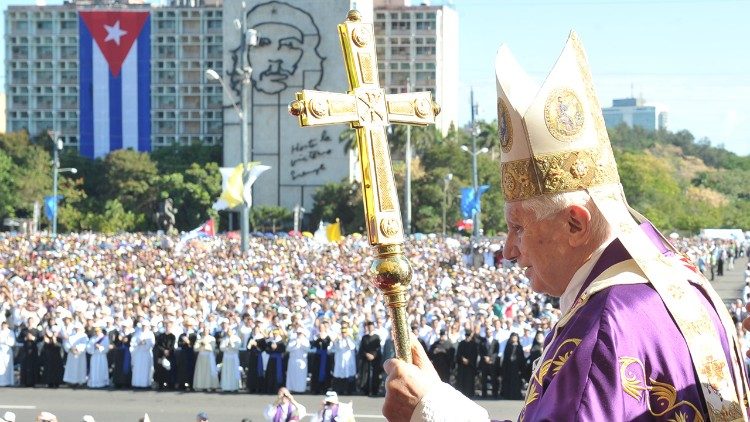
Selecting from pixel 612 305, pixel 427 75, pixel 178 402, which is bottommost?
pixel 178 402

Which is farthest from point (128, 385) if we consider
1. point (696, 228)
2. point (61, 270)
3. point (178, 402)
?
point (696, 228)

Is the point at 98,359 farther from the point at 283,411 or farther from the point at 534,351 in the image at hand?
the point at 283,411

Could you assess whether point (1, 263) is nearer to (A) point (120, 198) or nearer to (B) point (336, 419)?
(B) point (336, 419)

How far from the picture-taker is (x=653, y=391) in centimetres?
243

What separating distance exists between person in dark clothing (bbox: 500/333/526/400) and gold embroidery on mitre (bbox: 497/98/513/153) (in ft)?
49.6

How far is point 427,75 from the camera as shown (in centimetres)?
11506

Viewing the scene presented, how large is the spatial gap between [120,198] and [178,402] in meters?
67.1

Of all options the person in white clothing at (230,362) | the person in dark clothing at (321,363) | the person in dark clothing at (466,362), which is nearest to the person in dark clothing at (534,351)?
the person in dark clothing at (466,362)

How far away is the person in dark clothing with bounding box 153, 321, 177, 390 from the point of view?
19.1 meters

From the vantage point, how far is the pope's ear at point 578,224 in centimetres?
277

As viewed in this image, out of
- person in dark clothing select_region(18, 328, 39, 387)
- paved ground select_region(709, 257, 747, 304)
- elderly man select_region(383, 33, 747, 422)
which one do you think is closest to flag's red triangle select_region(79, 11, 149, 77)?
paved ground select_region(709, 257, 747, 304)

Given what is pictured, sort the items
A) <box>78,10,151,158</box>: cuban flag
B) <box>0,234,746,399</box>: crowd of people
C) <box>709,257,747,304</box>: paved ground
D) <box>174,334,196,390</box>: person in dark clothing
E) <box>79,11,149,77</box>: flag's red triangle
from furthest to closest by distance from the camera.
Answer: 1. <box>78,10,151,158</box>: cuban flag
2. <box>79,11,149,77</box>: flag's red triangle
3. <box>709,257,747,304</box>: paved ground
4. <box>174,334,196,390</box>: person in dark clothing
5. <box>0,234,746,399</box>: crowd of people

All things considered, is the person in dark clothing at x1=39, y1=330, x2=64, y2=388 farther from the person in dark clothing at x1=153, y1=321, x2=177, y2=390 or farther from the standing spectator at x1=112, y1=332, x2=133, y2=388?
the person in dark clothing at x1=153, y1=321, x2=177, y2=390

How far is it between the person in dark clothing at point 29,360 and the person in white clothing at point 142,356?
5.72ft
